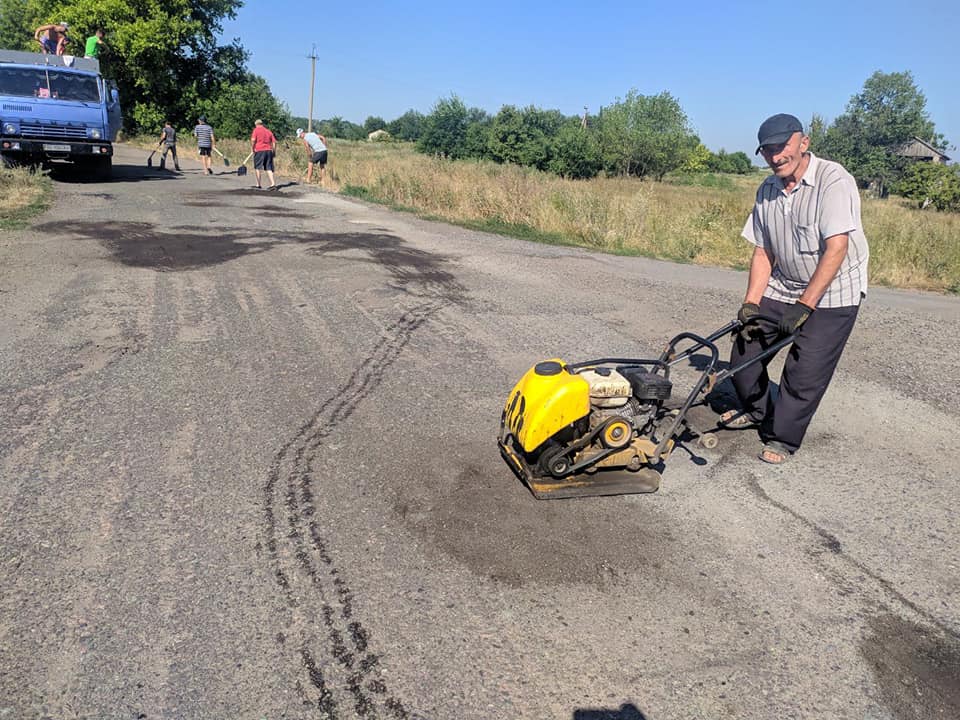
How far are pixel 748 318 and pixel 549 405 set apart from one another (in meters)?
1.73

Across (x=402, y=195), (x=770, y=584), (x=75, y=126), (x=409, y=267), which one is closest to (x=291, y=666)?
(x=770, y=584)

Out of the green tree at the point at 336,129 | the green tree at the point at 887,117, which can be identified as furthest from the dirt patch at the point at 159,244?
the green tree at the point at 887,117

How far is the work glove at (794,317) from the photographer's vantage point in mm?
4203

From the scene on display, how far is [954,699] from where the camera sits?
2611 mm

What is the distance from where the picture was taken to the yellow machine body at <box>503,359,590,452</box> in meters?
3.63

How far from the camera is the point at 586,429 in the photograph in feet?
12.5

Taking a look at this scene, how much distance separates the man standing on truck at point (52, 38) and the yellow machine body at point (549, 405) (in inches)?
838

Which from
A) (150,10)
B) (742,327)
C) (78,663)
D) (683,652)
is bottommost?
(78,663)

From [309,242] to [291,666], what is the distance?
908cm

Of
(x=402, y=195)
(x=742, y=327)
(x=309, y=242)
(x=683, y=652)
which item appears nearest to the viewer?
(x=683, y=652)

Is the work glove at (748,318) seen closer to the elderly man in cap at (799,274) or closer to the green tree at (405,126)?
the elderly man in cap at (799,274)

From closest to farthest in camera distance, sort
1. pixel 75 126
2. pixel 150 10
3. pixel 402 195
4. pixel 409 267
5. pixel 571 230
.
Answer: pixel 409 267 → pixel 571 230 → pixel 75 126 → pixel 402 195 → pixel 150 10

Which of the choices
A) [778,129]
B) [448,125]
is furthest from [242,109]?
[778,129]

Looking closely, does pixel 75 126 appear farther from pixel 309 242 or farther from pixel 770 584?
pixel 770 584
